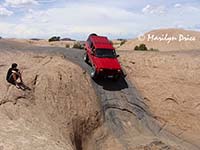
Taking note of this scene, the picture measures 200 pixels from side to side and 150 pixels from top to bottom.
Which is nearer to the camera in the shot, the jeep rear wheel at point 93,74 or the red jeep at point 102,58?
the red jeep at point 102,58

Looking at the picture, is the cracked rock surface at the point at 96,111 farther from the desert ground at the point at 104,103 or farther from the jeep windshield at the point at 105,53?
the jeep windshield at the point at 105,53

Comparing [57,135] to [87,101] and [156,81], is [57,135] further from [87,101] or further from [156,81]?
[156,81]

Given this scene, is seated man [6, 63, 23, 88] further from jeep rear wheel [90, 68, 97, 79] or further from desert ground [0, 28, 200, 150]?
jeep rear wheel [90, 68, 97, 79]

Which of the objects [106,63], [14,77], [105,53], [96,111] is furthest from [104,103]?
[14,77]

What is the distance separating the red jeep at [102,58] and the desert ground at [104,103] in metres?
0.83

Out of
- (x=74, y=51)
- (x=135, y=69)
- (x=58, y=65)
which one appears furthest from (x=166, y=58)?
(x=58, y=65)

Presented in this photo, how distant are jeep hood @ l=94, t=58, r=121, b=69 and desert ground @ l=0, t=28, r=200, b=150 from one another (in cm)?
121

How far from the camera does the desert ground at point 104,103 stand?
19445mm

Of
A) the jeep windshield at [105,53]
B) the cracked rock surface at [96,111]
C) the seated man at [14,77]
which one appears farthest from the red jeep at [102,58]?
the seated man at [14,77]

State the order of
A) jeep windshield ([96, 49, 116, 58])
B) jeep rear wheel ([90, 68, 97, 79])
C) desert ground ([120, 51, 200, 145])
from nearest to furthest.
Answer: desert ground ([120, 51, 200, 145])
jeep rear wheel ([90, 68, 97, 79])
jeep windshield ([96, 49, 116, 58])

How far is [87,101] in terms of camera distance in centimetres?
2611

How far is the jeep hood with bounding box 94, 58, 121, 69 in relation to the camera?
28328 mm

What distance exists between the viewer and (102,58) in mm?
29156

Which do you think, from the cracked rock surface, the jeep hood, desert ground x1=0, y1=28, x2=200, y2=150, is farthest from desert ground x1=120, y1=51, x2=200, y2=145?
the jeep hood
